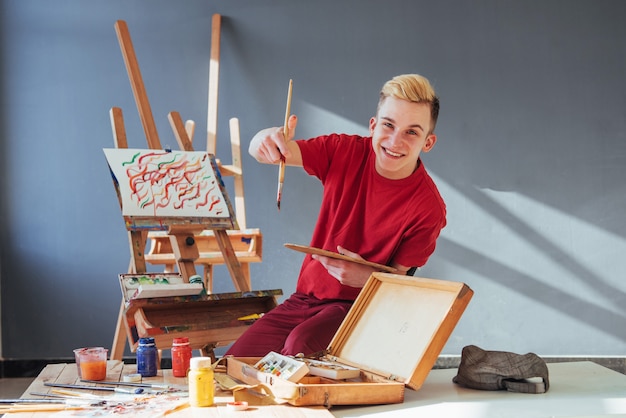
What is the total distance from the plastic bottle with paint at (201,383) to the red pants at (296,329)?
0.50 m

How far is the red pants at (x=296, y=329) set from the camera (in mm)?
2354

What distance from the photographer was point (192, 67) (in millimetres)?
4867

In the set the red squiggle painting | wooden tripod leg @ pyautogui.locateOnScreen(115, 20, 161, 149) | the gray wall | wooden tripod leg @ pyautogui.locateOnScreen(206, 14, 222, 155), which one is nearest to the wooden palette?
the red squiggle painting

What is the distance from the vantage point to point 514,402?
75.3 inches

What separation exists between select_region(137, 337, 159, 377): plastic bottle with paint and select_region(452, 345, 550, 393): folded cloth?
0.91 metres

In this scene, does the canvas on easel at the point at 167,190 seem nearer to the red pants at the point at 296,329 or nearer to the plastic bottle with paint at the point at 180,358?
the red pants at the point at 296,329

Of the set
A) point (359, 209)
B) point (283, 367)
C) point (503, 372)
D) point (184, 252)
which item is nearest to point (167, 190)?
point (184, 252)

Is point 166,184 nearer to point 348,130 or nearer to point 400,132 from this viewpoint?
point 400,132

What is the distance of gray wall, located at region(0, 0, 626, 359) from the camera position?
15.6ft

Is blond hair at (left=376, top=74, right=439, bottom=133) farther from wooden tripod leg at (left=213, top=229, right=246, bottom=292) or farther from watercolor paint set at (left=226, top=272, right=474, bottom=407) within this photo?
wooden tripod leg at (left=213, top=229, right=246, bottom=292)

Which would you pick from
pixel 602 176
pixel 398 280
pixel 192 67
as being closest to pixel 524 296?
pixel 602 176

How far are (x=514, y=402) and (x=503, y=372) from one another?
0.47 ft

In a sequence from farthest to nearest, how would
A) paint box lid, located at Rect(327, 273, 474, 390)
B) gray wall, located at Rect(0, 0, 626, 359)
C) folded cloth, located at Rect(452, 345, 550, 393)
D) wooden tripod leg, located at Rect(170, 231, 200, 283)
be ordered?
gray wall, located at Rect(0, 0, 626, 359), wooden tripod leg, located at Rect(170, 231, 200, 283), folded cloth, located at Rect(452, 345, 550, 393), paint box lid, located at Rect(327, 273, 474, 390)

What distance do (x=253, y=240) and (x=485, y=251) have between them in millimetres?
1676
